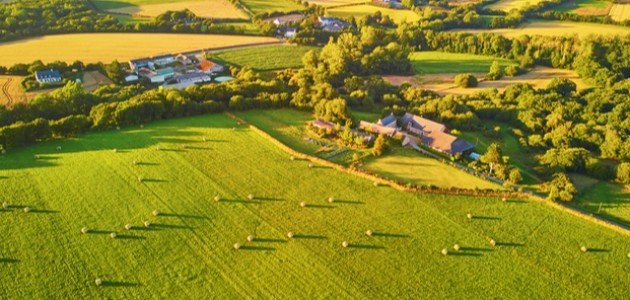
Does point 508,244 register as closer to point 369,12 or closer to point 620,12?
point 369,12

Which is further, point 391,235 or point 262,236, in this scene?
point 391,235

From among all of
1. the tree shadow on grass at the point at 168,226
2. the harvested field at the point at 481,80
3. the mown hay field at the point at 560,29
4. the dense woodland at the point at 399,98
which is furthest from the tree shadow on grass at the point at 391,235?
the mown hay field at the point at 560,29

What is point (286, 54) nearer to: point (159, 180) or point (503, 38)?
point (503, 38)

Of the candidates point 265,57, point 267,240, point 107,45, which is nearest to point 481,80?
point 265,57

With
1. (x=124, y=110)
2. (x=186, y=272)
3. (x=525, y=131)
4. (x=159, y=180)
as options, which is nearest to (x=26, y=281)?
(x=186, y=272)

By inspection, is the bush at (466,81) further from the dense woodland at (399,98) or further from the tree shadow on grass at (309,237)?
the tree shadow on grass at (309,237)
